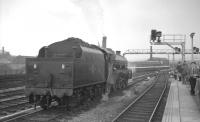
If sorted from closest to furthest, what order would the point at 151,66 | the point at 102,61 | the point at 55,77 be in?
1. the point at 55,77
2. the point at 102,61
3. the point at 151,66

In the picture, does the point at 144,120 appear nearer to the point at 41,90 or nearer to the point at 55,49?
the point at 41,90

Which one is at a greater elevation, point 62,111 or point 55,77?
point 55,77

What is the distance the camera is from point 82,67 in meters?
12.4

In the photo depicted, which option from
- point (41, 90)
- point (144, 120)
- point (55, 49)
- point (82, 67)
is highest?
Answer: point (55, 49)

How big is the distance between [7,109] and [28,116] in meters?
1.92

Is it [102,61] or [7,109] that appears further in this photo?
[102,61]

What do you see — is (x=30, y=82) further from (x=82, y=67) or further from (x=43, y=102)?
(x=82, y=67)

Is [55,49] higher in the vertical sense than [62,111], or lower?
higher

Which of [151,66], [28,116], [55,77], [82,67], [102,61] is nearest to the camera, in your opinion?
[28,116]

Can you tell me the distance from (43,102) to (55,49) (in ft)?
9.03

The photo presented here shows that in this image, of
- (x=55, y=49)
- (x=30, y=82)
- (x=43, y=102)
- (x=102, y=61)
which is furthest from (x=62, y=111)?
(x=102, y=61)

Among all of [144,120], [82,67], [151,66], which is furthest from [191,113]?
[151,66]

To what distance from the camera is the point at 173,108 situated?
1311 centimetres

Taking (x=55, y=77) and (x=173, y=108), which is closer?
(x=55, y=77)
